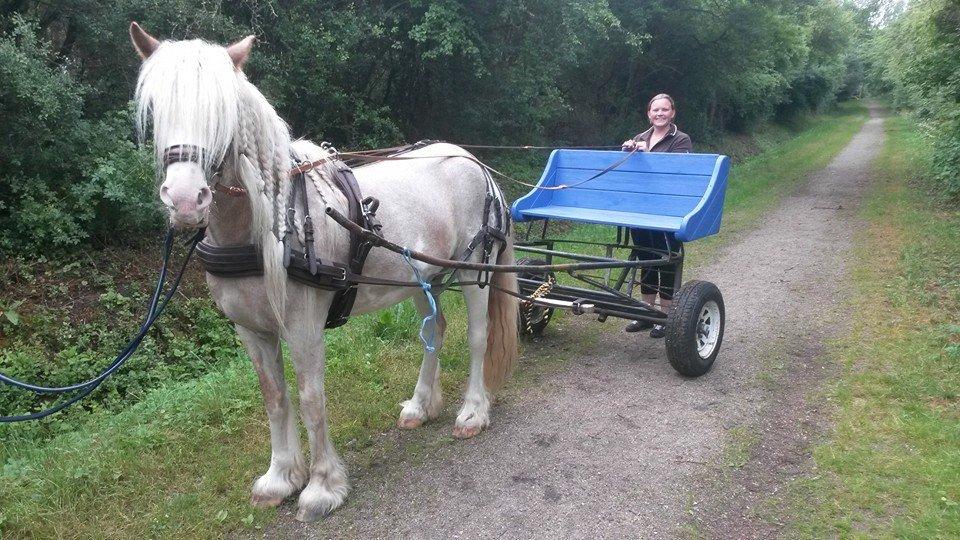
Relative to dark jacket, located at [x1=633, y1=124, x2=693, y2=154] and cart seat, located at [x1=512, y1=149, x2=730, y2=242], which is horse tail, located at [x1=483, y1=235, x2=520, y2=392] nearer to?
cart seat, located at [x1=512, y1=149, x2=730, y2=242]

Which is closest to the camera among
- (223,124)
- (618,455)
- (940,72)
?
(223,124)

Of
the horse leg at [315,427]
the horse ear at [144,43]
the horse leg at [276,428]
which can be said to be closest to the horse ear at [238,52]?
the horse ear at [144,43]

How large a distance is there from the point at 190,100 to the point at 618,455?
2.81 metres

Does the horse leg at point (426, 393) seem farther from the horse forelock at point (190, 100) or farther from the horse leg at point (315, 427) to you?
the horse forelock at point (190, 100)

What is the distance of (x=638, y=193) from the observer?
16.8 ft

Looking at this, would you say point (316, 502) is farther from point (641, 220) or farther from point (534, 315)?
point (641, 220)

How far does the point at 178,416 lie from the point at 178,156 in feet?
7.45

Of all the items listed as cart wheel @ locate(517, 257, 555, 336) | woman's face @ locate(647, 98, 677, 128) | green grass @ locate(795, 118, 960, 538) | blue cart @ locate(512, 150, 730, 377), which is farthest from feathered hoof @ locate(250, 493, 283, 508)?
woman's face @ locate(647, 98, 677, 128)

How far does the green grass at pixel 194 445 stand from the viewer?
301 centimetres

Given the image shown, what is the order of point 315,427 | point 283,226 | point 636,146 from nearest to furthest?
point 283,226 < point 315,427 < point 636,146

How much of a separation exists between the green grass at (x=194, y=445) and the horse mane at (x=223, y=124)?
1197 millimetres

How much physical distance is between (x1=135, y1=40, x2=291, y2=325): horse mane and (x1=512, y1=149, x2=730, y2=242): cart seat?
2636 mm

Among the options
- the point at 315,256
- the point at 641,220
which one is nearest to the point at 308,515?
the point at 315,256

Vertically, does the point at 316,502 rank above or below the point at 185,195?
below
